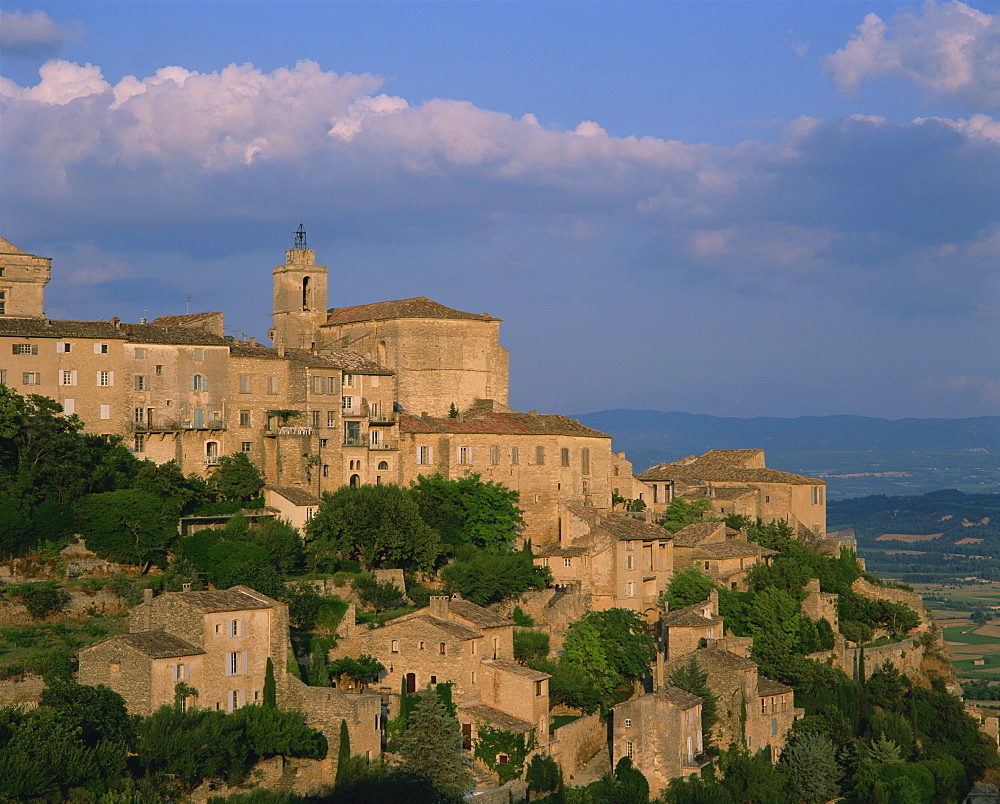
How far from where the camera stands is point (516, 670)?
45031mm

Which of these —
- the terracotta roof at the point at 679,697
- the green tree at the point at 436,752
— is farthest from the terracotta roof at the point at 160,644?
the terracotta roof at the point at 679,697

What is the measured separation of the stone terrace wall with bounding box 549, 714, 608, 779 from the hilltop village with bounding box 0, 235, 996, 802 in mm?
105

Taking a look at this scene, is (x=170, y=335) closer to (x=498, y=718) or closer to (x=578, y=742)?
(x=498, y=718)

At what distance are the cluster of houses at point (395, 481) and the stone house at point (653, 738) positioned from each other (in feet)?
0.23

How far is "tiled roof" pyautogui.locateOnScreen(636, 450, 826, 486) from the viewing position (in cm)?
7550

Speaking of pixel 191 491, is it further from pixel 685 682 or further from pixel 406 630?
pixel 685 682

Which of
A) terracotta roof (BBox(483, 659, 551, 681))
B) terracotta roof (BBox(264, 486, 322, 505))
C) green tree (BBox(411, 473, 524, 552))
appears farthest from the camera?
green tree (BBox(411, 473, 524, 552))

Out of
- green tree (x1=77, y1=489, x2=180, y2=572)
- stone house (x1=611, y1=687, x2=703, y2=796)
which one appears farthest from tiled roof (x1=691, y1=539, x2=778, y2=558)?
green tree (x1=77, y1=489, x2=180, y2=572)

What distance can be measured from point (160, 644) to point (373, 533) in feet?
50.0

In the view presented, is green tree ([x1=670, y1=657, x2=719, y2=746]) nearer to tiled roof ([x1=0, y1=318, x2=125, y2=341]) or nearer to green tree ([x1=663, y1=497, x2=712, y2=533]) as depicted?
green tree ([x1=663, y1=497, x2=712, y2=533])

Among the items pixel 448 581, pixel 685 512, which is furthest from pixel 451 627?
pixel 685 512

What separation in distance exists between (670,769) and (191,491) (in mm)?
22170

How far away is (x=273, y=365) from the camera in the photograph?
60.9 meters

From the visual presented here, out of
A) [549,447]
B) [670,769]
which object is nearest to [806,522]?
[549,447]
